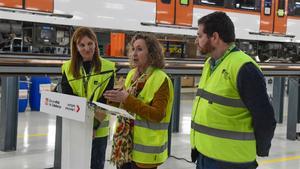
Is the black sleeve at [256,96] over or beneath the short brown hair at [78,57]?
beneath

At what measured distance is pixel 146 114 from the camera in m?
2.49

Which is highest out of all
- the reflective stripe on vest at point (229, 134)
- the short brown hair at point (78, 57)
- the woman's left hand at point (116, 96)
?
the short brown hair at point (78, 57)

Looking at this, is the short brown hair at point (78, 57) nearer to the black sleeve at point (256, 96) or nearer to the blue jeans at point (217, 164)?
the blue jeans at point (217, 164)

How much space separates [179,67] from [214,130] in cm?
214

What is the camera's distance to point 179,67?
4.27m

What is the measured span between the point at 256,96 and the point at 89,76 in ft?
3.88

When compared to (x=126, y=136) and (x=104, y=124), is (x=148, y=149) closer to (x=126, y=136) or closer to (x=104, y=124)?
(x=126, y=136)

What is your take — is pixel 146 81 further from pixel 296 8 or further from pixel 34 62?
pixel 296 8

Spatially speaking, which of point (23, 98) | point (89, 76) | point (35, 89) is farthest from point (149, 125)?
point (35, 89)

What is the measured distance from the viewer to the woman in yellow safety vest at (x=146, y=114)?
254 centimetres

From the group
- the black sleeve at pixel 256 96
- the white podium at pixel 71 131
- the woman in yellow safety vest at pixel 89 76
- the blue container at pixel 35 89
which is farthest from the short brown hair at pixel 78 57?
the blue container at pixel 35 89

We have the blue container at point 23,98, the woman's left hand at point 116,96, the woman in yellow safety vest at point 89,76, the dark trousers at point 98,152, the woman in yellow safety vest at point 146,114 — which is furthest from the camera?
the blue container at point 23,98

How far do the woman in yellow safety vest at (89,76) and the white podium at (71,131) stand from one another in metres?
0.45

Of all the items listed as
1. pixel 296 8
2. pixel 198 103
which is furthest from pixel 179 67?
pixel 296 8
